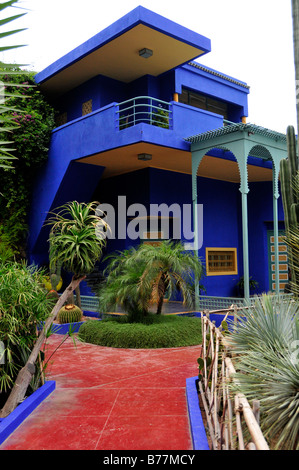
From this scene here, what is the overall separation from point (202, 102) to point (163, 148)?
5.44 meters

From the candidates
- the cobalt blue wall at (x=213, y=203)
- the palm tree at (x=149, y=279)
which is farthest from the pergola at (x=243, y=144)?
the cobalt blue wall at (x=213, y=203)

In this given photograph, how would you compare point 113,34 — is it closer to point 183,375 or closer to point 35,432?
point 183,375

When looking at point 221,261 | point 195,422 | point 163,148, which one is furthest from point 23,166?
point 195,422

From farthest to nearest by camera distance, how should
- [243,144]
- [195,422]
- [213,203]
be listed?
[213,203], [243,144], [195,422]

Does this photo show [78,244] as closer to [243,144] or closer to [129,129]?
[129,129]

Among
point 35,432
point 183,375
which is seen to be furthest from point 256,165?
point 35,432

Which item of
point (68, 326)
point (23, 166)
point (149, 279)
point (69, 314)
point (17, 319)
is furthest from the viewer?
point (23, 166)

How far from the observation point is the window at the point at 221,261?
15820mm

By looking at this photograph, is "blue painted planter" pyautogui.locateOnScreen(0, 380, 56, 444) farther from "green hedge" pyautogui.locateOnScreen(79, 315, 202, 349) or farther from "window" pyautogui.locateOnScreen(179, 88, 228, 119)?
"window" pyautogui.locateOnScreen(179, 88, 228, 119)

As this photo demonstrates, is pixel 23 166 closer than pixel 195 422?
No

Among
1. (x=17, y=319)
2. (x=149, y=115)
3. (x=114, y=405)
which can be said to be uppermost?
(x=149, y=115)

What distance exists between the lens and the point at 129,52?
12.5 meters

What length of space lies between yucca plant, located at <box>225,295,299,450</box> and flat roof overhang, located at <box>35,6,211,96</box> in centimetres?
921

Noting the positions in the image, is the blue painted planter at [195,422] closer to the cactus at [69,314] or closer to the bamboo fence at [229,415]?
the bamboo fence at [229,415]
